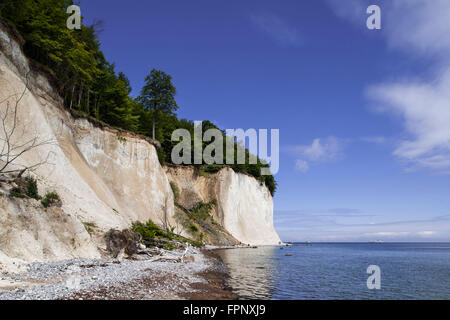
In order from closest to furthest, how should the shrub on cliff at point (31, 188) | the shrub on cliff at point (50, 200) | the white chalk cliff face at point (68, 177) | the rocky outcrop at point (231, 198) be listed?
the white chalk cliff face at point (68, 177) < the shrub on cliff at point (31, 188) < the shrub on cliff at point (50, 200) < the rocky outcrop at point (231, 198)

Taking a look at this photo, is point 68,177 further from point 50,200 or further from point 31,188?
point 31,188

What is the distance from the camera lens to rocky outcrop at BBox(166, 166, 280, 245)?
43938 millimetres

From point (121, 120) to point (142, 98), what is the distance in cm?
555

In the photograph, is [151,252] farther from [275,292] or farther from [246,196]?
[246,196]

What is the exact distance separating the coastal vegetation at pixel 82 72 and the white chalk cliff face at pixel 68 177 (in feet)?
6.09

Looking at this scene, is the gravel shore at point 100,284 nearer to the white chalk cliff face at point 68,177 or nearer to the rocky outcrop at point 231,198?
the white chalk cliff face at point 68,177

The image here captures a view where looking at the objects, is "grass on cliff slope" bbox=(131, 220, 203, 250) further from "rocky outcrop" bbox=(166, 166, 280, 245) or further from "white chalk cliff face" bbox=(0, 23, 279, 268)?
"rocky outcrop" bbox=(166, 166, 280, 245)

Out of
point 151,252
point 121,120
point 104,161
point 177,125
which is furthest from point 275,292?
point 177,125

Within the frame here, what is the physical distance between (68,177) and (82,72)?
10.6 meters

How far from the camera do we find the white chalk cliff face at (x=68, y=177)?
1159 cm

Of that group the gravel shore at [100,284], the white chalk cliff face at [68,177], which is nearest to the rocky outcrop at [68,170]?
the white chalk cliff face at [68,177]

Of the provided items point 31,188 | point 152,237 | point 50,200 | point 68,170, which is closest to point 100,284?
point 50,200

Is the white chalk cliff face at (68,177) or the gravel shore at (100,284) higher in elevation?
the white chalk cliff face at (68,177)

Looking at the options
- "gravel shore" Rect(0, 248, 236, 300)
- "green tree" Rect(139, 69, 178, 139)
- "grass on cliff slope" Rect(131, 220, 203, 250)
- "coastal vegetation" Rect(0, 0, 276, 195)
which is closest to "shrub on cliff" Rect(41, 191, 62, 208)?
"gravel shore" Rect(0, 248, 236, 300)
